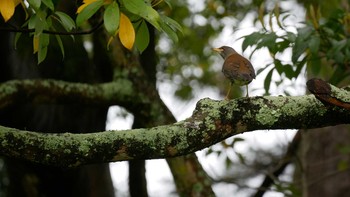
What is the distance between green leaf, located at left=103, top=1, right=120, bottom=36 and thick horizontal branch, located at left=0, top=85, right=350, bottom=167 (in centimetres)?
36

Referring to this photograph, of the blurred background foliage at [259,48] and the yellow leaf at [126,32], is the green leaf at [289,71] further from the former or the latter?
the yellow leaf at [126,32]

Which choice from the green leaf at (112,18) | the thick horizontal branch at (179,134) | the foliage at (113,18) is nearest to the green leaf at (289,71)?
the thick horizontal branch at (179,134)

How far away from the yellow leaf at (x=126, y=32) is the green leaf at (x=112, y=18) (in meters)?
0.10

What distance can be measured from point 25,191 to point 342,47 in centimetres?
216

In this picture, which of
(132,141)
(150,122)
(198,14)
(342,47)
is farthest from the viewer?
(198,14)

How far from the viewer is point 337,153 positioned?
6.07m

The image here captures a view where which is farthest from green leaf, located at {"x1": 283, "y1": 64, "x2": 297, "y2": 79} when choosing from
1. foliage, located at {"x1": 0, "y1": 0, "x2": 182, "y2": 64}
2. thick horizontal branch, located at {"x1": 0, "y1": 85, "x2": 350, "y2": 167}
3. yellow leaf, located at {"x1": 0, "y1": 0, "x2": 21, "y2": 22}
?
yellow leaf, located at {"x1": 0, "y1": 0, "x2": 21, "y2": 22}

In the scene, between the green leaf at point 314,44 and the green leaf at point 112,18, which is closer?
the green leaf at point 112,18

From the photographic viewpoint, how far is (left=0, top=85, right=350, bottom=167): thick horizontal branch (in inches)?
73.4

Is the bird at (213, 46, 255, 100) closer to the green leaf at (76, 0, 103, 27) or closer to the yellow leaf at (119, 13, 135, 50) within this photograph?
the yellow leaf at (119, 13, 135, 50)

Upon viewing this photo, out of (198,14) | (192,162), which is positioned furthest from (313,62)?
(198,14)

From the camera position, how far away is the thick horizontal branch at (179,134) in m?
1.86

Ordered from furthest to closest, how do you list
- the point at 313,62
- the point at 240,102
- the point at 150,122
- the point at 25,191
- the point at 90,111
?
the point at 90,111 < the point at 25,191 < the point at 150,122 < the point at 313,62 < the point at 240,102

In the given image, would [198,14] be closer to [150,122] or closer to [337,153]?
[337,153]
